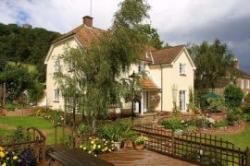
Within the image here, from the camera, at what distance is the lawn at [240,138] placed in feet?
61.3

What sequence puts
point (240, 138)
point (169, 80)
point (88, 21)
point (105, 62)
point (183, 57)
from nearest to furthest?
point (105, 62), point (240, 138), point (88, 21), point (169, 80), point (183, 57)

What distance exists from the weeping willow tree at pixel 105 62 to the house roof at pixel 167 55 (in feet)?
52.4

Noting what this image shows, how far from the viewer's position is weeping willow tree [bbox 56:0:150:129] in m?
16.4

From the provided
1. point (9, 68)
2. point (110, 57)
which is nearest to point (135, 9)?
point (110, 57)

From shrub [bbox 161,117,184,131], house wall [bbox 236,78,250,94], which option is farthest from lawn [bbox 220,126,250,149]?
house wall [bbox 236,78,250,94]

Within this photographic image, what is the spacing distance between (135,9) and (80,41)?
11041mm

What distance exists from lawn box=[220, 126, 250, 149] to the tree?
71.5 ft

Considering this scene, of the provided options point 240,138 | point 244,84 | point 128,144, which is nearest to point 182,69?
point 240,138

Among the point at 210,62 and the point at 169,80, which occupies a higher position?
the point at 210,62

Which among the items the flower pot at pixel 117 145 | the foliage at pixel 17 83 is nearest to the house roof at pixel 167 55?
the foliage at pixel 17 83

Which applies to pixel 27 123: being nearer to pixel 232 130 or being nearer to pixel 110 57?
pixel 110 57

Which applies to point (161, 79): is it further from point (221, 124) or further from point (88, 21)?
point (221, 124)

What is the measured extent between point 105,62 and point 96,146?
516 cm

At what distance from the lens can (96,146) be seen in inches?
496
